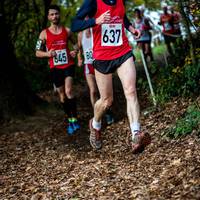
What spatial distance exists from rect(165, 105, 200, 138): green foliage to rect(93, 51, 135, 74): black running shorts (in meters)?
1.16

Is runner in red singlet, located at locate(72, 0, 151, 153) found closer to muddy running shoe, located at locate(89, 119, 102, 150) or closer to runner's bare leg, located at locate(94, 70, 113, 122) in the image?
runner's bare leg, located at locate(94, 70, 113, 122)

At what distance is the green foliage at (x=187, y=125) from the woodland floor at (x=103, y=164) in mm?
108

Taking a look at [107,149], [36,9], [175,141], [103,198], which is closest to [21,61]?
[36,9]

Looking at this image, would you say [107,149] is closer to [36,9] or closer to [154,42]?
[36,9]

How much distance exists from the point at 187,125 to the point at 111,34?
151cm

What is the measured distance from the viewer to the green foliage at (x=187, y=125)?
5797mm

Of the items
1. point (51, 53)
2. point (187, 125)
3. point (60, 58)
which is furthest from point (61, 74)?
point (187, 125)

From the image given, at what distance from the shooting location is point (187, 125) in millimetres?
5895

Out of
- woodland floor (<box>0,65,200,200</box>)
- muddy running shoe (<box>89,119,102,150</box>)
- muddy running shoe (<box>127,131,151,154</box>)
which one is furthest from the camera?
muddy running shoe (<box>89,119,102,150</box>)

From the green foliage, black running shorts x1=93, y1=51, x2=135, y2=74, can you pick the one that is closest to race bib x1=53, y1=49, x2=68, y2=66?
black running shorts x1=93, y1=51, x2=135, y2=74

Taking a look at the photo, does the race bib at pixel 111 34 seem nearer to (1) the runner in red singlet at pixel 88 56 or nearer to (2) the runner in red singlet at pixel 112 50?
(2) the runner in red singlet at pixel 112 50

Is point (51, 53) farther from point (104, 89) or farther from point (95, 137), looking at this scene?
point (104, 89)

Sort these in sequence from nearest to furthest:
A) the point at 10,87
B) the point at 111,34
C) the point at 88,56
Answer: the point at 111,34
the point at 88,56
the point at 10,87

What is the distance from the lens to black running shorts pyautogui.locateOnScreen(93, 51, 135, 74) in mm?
5539
